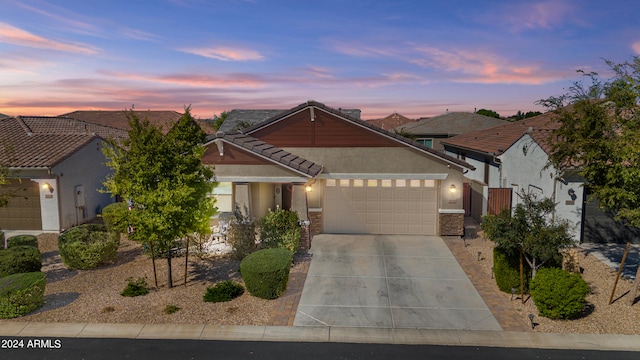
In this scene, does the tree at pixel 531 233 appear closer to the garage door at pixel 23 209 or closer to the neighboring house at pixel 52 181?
the neighboring house at pixel 52 181

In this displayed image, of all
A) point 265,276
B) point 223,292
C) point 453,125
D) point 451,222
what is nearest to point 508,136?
point 451,222

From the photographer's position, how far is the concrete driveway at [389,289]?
10734 millimetres

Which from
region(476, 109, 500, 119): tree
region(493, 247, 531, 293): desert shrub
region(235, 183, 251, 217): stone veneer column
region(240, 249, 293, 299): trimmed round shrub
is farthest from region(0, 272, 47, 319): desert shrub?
region(476, 109, 500, 119): tree

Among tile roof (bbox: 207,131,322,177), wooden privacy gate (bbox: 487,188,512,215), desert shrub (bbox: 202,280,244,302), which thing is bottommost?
desert shrub (bbox: 202,280,244,302)

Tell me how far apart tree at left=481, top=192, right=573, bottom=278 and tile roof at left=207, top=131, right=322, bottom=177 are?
697cm

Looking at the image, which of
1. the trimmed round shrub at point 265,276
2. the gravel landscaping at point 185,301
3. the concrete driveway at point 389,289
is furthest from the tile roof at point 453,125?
the trimmed round shrub at point 265,276

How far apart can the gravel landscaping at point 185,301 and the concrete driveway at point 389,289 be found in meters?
1.13

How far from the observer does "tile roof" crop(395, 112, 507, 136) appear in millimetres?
45406

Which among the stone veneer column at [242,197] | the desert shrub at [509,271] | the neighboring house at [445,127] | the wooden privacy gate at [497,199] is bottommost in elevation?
the desert shrub at [509,271]

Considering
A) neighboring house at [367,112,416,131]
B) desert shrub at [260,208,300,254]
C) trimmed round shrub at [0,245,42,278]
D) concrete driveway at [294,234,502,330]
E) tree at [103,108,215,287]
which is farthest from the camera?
neighboring house at [367,112,416,131]

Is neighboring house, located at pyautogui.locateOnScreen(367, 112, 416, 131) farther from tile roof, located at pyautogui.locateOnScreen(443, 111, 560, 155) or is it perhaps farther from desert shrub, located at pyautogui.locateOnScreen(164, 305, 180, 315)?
desert shrub, located at pyautogui.locateOnScreen(164, 305, 180, 315)

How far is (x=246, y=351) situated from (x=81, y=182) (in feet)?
53.0

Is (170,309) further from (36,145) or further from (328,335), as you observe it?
(36,145)

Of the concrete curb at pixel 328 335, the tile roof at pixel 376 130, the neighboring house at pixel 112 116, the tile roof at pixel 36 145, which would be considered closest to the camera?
the concrete curb at pixel 328 335
